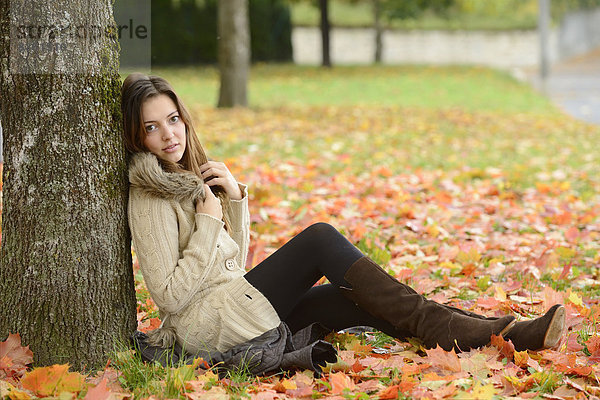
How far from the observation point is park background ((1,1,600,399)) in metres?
2.65

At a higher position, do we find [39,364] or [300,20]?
[300,20]

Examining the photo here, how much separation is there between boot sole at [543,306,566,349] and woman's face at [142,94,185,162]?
1.56m

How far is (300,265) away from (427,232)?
6.91 ft

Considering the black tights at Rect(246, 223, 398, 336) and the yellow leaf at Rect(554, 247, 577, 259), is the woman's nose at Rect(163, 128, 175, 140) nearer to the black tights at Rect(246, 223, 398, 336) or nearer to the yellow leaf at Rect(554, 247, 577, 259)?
the black tights at Rect(246, 223, 398, 336)

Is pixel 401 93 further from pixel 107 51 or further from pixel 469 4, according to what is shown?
pixel 107 51

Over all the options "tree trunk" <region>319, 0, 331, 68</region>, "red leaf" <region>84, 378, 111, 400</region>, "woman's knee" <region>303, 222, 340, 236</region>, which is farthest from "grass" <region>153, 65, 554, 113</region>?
"red leaf" <region>84, 378, 111, 400</region>

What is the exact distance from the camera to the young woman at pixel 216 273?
2.83m

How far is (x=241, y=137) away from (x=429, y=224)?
4569 mm

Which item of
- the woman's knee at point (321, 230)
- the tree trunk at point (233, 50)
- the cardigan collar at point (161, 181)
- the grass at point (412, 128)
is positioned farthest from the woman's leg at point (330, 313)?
the tree trunk at point (233, 50)

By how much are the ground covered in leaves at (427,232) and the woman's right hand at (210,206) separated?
62cm

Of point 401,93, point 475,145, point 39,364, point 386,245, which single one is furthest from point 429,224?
point 401,93

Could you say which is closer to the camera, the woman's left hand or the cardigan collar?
the cardigan collar

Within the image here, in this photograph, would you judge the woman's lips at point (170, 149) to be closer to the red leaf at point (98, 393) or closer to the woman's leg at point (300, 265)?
the woman's leg at point (300, 265)

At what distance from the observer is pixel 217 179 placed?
10.3 feet
